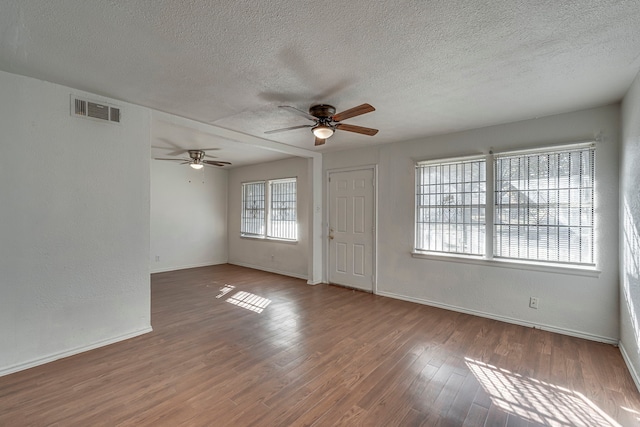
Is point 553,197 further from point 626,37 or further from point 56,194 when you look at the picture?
point 56,194

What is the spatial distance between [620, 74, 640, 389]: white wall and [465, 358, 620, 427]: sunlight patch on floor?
2.12 ft

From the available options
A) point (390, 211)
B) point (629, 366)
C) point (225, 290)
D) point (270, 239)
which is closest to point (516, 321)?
point (629, 366)

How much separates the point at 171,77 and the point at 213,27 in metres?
0.90

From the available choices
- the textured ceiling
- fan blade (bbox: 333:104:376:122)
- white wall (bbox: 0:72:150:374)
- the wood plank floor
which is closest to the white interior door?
the wood plank floor

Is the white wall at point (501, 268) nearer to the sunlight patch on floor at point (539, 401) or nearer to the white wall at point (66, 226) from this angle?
the sunlight patch on floor at point (539, 401)

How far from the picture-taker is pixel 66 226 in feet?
8.79

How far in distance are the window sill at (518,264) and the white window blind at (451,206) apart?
101 mm

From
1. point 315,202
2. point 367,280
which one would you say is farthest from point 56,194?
point 367,280

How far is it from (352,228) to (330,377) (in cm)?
304

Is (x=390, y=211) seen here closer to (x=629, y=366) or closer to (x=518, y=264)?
(x=518, y=264)

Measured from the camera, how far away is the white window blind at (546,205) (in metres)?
3.16

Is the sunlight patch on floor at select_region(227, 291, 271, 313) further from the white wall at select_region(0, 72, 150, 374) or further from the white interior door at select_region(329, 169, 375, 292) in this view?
the white interior door at select_region(329, 169, 375, 292)

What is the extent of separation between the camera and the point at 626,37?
1862 millimetres

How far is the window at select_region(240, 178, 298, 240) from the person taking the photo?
6371mm
